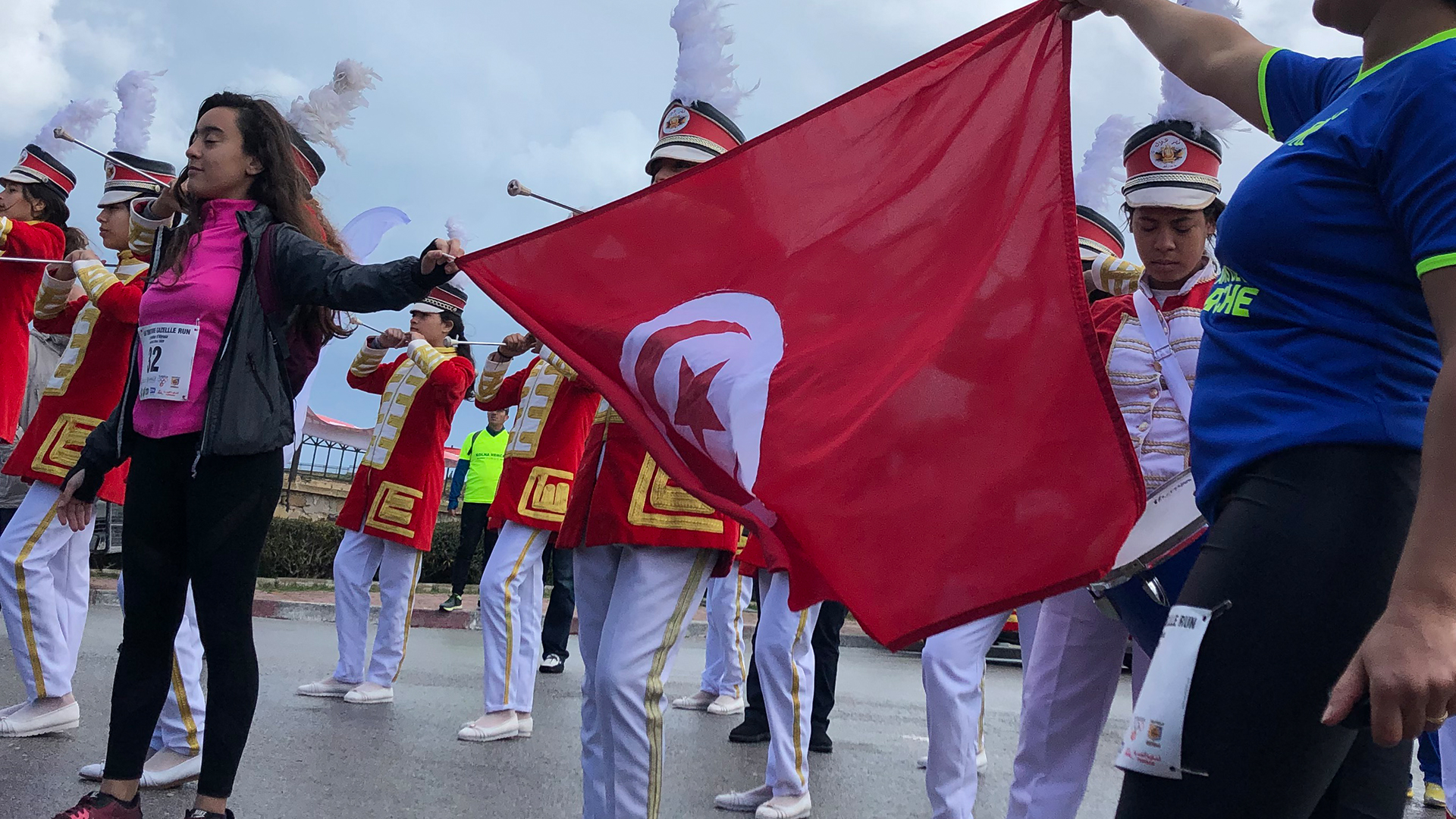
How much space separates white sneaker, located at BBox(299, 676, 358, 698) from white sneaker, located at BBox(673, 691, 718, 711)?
1.98 m

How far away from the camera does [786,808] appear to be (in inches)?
185

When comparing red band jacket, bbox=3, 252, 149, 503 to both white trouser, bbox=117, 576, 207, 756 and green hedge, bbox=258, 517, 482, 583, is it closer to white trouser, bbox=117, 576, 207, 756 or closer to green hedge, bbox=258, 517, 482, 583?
white trouser, bbox=117, 576, 207, 756

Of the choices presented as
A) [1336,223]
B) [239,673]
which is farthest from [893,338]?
[239,673]

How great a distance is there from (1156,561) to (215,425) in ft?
8.23

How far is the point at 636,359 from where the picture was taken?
122 inches

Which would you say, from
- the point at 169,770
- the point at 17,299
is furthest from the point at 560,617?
the point at 169,770

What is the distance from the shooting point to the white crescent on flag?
112 inches

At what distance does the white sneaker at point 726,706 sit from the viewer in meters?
7.61

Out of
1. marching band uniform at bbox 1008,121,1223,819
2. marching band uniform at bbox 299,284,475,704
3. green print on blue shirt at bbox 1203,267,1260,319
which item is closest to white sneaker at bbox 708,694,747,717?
marching band uniform at bbox 299,284,475,704

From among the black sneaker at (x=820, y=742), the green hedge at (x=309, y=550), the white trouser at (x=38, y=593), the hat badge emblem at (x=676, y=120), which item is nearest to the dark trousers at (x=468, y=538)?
the green hedge at (x=309, y=550)

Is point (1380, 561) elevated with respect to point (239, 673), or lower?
elevated

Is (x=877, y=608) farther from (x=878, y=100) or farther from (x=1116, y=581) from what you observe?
(x=878, y=100)

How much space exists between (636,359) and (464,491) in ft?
35.8

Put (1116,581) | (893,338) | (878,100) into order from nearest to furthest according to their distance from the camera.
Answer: (1116,581)
(893,338)
(878,100)
